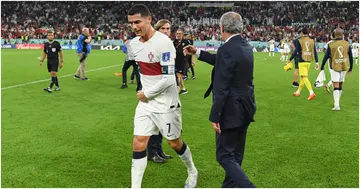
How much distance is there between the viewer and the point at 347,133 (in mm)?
8242

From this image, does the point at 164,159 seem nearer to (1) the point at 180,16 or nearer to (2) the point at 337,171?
(2) the point at 337,171

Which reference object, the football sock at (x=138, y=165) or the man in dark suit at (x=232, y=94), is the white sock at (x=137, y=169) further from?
the man in dark suit at (x=232, y=94)

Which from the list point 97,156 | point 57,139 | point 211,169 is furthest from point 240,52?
point 57,139

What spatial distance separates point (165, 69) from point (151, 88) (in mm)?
282

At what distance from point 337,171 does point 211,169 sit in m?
1.87

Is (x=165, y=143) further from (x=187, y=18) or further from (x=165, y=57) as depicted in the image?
(x=187, y=18)

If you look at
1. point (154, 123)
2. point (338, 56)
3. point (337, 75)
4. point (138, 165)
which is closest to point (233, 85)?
point (154, 123)

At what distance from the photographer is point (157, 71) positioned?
4.82 metres

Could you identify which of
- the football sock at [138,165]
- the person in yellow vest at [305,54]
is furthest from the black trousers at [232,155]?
the person in yellow vest at [305,54]

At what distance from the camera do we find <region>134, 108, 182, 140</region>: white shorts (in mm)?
4844

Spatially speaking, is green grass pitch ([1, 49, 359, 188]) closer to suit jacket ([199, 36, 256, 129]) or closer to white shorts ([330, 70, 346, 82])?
white shorts ([330, 70, 346, 82])

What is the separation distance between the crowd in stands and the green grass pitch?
39.0 metres

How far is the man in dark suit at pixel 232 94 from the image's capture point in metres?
4.20

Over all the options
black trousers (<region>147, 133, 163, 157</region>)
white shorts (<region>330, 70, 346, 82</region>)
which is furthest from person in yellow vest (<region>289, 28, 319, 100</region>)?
black trousers (<region>147, 133, 163, 157</region>)
